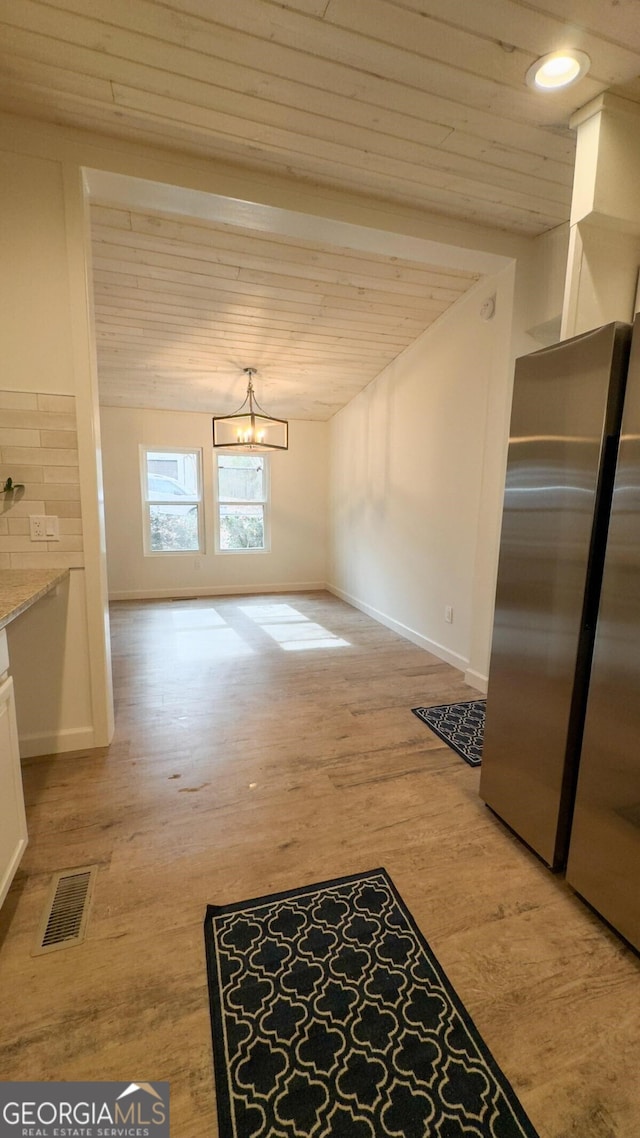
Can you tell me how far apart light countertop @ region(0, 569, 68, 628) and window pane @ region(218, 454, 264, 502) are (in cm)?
418

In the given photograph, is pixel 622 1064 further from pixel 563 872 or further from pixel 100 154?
pixel 100 154

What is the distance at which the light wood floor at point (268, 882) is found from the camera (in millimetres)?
1074

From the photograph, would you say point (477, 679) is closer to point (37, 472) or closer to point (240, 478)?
point (37, 472)

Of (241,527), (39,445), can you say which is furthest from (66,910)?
(241,527)

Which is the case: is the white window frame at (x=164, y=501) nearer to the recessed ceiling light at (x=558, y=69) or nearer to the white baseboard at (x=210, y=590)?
the white baseboard at (x=210, y=590)

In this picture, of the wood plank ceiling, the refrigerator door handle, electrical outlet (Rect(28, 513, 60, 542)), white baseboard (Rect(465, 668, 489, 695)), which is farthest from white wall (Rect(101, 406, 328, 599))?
the refrigerator door handle

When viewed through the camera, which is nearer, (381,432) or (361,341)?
(361,341)

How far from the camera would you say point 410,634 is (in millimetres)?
4273

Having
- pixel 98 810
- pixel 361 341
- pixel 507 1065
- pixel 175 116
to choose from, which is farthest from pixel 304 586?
pixel 507 1065

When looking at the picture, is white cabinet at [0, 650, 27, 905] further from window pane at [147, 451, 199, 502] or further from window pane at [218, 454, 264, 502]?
window pane at [218, 454, 264, 502]

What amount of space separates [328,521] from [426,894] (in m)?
5.34

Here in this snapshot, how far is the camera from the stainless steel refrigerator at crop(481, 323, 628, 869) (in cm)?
138

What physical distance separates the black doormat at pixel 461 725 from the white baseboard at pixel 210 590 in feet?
12.7

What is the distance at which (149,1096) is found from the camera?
100cm
